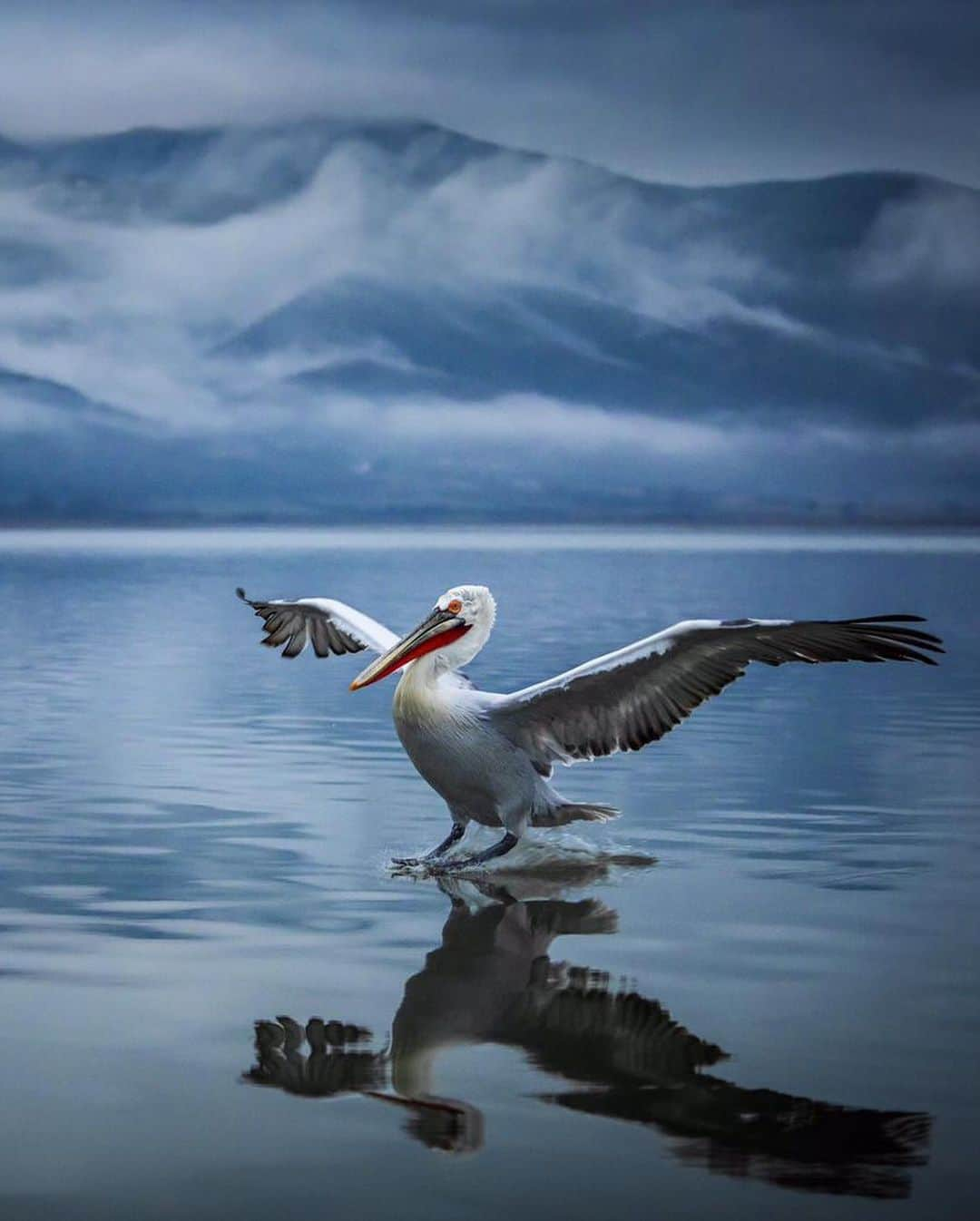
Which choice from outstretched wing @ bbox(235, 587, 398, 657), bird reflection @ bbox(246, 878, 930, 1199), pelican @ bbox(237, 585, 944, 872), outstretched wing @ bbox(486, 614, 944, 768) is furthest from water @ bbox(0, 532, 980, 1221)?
outstretched wing @ bbox(235, 587, 398, 657)

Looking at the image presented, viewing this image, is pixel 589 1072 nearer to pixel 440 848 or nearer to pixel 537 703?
pixel 537 703

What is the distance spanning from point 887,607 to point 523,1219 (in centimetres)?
2180

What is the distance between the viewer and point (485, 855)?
8.01 m

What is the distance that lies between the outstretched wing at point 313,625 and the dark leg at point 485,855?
157 cm

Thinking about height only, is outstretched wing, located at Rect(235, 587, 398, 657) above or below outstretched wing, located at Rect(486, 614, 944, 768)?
above

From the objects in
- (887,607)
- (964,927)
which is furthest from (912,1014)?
(887,607)

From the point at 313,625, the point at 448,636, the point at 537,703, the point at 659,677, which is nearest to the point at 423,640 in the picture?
the point at 448,636

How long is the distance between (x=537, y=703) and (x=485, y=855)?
0.62 metres

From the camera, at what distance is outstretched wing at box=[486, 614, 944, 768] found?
7523 millimetres

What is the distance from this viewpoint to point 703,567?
42.4 metres

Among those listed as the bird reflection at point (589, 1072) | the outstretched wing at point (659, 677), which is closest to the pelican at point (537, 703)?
the outstretched wing at point (659, 677)

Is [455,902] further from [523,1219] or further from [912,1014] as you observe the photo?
[523,1219]

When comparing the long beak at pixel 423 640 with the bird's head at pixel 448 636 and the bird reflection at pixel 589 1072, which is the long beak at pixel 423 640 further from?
the bird reflection at pixel 589 1072

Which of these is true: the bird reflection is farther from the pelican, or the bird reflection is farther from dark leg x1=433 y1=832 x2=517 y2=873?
the pelican
